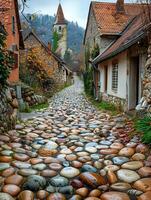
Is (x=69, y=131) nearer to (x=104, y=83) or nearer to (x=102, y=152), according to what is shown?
(x=102, y=152)

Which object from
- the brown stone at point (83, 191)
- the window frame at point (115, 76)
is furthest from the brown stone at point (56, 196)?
the window frame at point (115, 76)

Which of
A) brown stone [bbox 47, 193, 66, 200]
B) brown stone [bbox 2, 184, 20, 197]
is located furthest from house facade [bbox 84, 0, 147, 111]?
brown stone [bbox 2, 184, 20, 197]

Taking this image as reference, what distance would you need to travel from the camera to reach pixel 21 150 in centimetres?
577

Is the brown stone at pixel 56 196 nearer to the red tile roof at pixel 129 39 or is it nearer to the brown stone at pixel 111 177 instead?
the brown stone at pixel 111 177

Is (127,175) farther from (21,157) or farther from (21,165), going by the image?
(21,157)

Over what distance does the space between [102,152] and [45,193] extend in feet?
6.70

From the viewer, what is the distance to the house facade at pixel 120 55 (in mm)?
9977

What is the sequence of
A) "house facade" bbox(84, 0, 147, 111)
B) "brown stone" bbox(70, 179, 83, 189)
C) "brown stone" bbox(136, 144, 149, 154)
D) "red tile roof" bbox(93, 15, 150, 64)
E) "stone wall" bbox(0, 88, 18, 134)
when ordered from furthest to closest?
"house facade" bbox(84, 0, 147, 111) → "red tile roof" bbox(93, 15, 150, 64) → "stone wall" bbox(0, 88, 18, 134) → "brown stone" bbox(136, 144, 149, 154) → "brown stone" bbox(70, 179, 83, 189)

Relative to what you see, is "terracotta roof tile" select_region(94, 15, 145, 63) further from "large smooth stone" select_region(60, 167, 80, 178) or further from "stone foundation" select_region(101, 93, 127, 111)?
"large smooth stone" select_region(60, 167, 80, 178)

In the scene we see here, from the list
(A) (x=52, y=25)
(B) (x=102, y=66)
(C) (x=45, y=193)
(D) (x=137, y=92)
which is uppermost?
(A) (x=52, y=25)

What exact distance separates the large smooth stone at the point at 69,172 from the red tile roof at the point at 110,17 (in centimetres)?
1354

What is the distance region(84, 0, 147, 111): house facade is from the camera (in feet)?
32.7

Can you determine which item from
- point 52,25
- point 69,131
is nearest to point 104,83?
point 69,131

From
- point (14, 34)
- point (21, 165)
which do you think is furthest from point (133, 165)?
point (14, 34)
